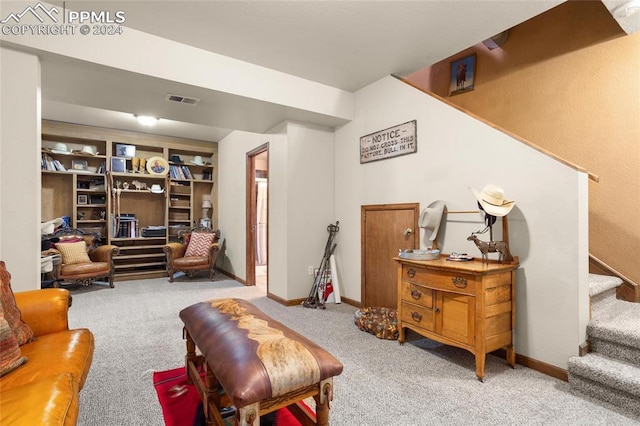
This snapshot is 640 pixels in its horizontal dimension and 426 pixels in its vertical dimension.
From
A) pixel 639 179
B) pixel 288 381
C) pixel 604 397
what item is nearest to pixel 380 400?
pixel 288 381

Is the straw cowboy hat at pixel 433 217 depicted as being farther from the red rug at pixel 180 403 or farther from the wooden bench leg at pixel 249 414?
the wooden bench leg at pixel 249 414

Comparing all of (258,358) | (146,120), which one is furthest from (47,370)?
(146,120)

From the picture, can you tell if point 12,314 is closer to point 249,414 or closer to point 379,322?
point 249,414

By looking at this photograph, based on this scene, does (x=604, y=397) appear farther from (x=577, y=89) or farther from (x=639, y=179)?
(x=577, y=89)

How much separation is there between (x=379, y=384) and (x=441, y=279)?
885 mm

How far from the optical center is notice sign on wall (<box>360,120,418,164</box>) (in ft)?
10.6

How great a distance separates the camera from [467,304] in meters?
2.19

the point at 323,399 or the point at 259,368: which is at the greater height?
the point at 259,368

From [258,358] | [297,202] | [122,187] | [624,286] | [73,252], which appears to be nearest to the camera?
[258,358]

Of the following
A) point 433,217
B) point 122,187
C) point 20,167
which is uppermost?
point 122,187

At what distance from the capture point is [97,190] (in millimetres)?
5578

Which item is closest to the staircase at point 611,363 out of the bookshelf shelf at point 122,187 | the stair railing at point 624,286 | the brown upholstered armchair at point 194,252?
the stair railing at point 624,286

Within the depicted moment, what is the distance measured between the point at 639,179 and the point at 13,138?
16.4 feet

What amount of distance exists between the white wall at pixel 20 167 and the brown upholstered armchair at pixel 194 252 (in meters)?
2.91
